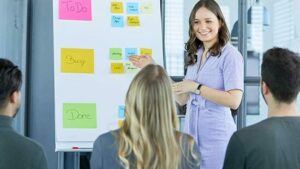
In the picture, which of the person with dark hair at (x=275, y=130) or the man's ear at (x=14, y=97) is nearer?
the person with dark hair at (x=275, y=130)

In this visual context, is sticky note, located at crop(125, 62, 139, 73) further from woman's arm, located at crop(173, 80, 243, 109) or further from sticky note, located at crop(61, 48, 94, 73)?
woman's arm, located at crop(173, 80, 243, 109)

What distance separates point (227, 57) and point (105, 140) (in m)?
1.15

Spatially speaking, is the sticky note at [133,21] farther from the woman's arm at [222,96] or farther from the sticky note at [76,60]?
the woman's arm at [222,96]

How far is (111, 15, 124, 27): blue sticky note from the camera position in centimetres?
312

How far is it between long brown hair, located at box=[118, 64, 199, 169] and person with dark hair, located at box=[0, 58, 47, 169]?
1.14 ft

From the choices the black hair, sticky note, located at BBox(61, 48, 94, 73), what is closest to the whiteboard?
sticky note, located at BBox(61, 48, 94, 73)

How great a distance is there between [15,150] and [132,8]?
175 cm

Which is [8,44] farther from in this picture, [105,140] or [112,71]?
[105,140]

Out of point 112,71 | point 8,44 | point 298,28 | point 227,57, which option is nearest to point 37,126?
point 8,44

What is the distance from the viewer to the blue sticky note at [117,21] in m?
3.12

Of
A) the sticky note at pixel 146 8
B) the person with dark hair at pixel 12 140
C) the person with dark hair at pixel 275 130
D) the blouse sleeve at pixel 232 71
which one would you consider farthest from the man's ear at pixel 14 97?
the sticky note at pixel 146 8

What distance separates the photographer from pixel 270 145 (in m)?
1.60

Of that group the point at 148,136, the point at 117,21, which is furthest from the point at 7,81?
the point at 117,21

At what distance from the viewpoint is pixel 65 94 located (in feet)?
9.87
